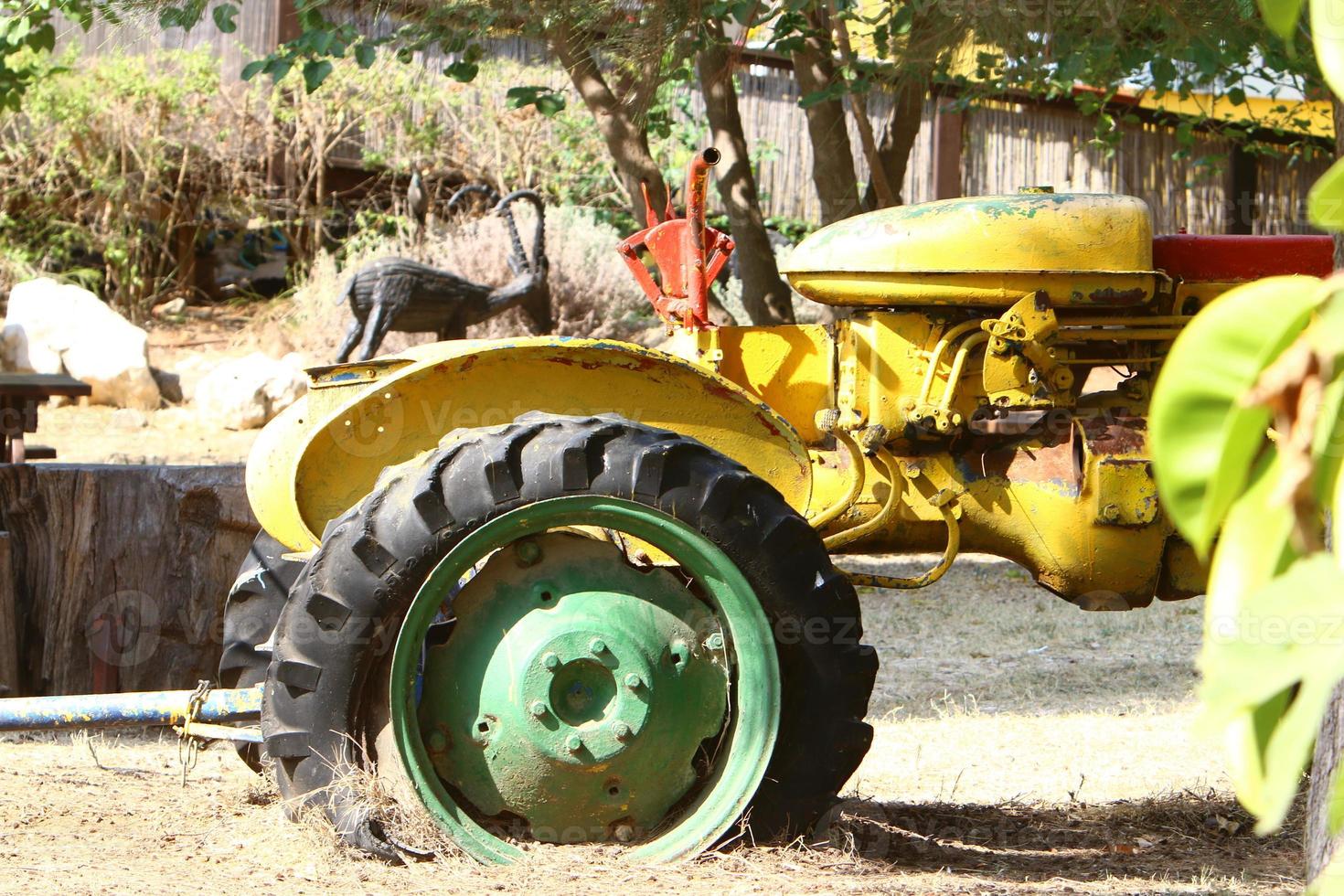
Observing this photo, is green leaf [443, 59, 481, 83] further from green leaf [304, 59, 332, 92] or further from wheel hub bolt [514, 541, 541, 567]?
wheel hub bolt [514, 541, 541, 567]

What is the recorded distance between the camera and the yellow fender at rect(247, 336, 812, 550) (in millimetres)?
2959

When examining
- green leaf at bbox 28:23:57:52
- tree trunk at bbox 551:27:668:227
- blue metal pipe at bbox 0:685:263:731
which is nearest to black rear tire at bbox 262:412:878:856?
blue metal pipe at bbox 0:685:263:731

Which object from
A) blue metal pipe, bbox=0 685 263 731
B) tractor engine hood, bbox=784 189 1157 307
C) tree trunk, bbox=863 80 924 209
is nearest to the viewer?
blue metal pipe, bbox=0 685 263 731

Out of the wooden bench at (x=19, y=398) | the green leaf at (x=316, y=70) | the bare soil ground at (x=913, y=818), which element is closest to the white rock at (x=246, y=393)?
the wooden bench at (x=19, y=398)

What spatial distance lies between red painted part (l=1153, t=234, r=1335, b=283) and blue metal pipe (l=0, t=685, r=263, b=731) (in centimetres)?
227

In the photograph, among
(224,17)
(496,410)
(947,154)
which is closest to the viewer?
(496,410)

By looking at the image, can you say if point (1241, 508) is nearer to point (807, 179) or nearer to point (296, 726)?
point (296, 726)

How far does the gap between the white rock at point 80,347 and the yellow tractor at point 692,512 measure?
612 cm

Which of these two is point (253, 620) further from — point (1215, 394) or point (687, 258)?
point (1215, 394)

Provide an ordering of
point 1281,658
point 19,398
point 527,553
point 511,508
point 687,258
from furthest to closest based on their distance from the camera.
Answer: point 19,398
point 687,258
point 527,553
point 511,508
point 1281,658

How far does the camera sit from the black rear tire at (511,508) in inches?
101

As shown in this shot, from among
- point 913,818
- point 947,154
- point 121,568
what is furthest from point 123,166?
point 913,818

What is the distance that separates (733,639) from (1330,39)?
2181 millimetres

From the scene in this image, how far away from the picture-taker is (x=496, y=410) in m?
3.00
